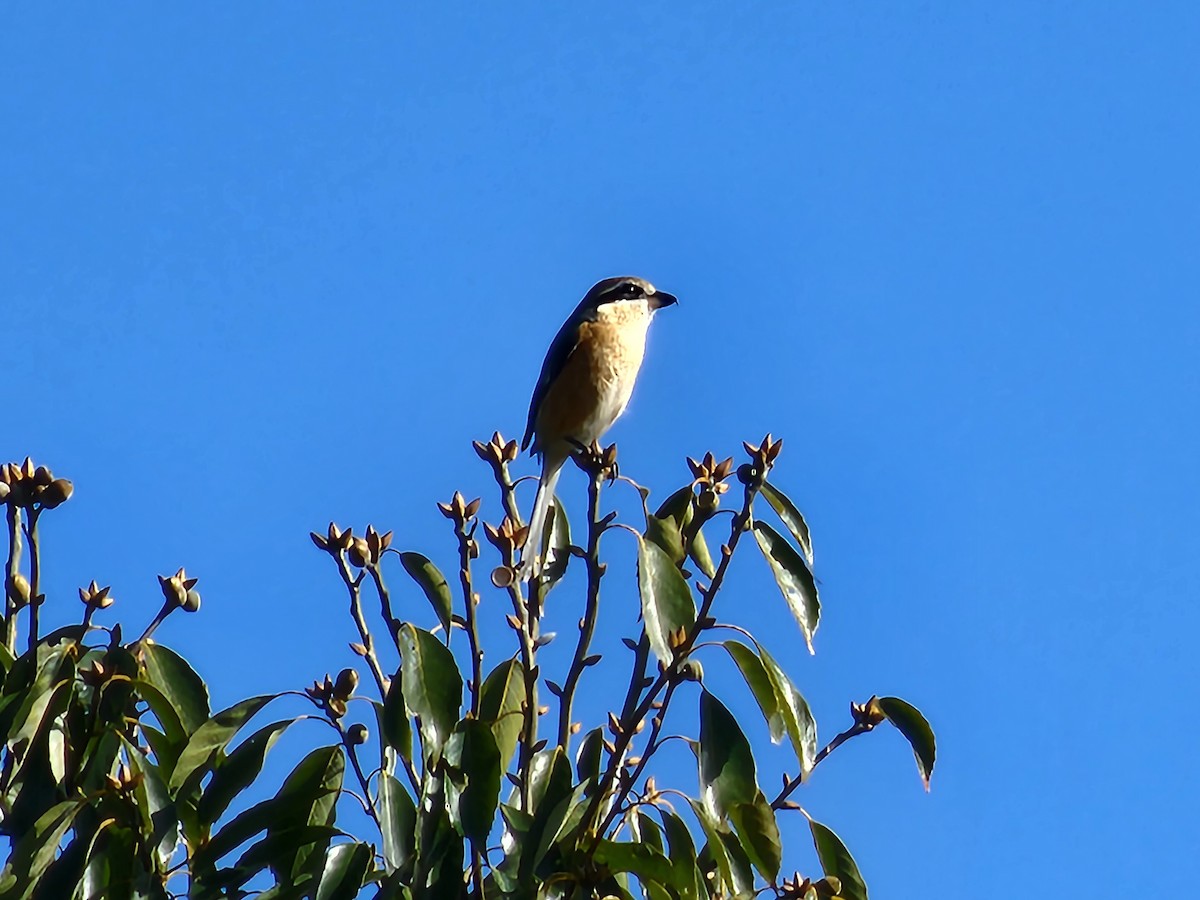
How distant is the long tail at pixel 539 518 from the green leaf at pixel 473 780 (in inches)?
23.8

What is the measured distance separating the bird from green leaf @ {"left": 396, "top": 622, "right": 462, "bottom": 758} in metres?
2.84

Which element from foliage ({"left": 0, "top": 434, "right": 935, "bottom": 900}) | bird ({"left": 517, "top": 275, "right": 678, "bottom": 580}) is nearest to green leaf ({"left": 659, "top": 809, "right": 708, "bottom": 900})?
foliage ({"left": 0, "top": 434, "right": 935, "bottom": 900})

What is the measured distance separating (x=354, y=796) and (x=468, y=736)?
39 cm

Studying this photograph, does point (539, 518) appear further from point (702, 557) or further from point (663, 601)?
point (663, 601)

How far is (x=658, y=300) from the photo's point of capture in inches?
236

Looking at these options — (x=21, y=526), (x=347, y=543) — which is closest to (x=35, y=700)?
(x=21, y=526)

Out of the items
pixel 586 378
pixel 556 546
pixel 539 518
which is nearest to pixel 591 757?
pixel 556 546

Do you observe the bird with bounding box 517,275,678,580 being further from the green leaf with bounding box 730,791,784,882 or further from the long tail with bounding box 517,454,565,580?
the green leaf with bounding box 730,791,784,882

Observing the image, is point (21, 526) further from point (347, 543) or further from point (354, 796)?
point (354, 796)

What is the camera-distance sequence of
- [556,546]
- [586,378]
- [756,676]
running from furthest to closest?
1. [586,378]
2. [556,546]
3. [756,676]

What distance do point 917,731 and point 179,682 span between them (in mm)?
1313

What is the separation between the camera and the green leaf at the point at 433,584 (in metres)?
3.14

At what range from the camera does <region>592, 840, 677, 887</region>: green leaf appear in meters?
2.62

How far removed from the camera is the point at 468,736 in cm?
254
